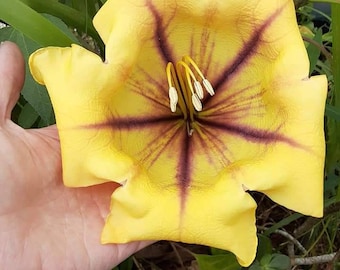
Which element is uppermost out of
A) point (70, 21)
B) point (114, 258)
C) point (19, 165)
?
point (70, 21)

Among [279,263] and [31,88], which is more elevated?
[31,88]

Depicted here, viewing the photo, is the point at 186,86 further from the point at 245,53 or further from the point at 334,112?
the point at 334,112

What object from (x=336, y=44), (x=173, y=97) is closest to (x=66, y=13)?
(x=173, y=97)

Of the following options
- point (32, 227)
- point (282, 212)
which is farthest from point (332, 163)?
point (32, 227)

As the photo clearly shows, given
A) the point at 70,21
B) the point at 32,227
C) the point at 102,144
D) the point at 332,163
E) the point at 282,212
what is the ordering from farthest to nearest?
1. the point at 282,212
2. the point at 332,163
3. the point at 70,21
4. the point at 32,227
5. the point at 102,144

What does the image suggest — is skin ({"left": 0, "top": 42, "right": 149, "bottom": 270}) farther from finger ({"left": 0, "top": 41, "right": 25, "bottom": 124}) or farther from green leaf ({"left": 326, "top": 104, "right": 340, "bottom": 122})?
green leaf ({"left": 326, "top": 104, "right": 340, "bottom": 122})

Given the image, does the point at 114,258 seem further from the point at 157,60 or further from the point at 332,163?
the point at 332,163

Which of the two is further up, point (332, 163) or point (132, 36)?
point (132, 36)
